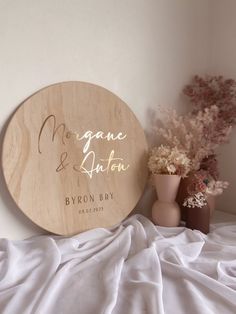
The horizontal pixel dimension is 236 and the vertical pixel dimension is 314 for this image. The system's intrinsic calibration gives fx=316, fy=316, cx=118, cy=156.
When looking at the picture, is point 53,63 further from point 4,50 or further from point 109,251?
point 109,251

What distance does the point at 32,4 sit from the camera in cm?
91

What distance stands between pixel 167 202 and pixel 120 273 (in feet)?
1.24

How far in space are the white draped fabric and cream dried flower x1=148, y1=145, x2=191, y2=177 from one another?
20 cm

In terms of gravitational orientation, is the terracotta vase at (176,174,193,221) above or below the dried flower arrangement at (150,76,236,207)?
below

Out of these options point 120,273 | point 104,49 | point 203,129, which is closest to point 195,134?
point 203,129

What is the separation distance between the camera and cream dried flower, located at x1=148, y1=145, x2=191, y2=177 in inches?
41.8

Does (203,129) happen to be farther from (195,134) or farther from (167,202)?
(167,202)

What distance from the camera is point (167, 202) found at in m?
1.10

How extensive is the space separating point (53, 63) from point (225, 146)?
2.61 ft

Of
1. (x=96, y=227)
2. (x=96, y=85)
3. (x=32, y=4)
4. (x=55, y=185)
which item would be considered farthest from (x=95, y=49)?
(x=96, y=227)

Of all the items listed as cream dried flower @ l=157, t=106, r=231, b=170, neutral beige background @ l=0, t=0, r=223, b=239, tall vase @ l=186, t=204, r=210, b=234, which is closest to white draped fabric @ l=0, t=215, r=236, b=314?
tall vase @ l=186, t=204, r=210, b=234

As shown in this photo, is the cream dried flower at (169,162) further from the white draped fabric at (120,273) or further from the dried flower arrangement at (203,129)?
the white draped fabric at (120,273)

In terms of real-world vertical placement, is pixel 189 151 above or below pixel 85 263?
above

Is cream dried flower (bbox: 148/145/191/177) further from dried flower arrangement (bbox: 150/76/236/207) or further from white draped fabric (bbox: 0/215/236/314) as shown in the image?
white draped fabric (bbox: 0/215/236/314)
